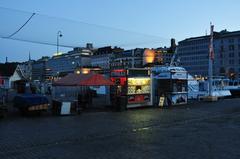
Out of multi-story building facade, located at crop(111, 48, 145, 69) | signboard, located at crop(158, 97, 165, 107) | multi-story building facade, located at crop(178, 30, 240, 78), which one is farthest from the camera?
multi-story building facade, located at crop(178, 30, 240, 78)

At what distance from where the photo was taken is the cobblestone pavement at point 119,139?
34.9ft

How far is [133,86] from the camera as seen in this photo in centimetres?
2750

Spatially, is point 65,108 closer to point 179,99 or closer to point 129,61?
point 179,99

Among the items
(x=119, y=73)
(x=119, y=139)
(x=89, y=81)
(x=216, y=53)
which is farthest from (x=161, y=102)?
(x=216, y=53)

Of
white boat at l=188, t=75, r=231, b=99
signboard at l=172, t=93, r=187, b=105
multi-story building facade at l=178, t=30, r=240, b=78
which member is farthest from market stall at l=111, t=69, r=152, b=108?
multi-story building facade at l=178, t=30, r=240, b=78

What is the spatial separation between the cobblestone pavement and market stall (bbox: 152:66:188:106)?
34.8ft

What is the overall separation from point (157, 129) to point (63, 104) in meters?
7.92

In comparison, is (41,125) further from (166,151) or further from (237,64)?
(237,64)

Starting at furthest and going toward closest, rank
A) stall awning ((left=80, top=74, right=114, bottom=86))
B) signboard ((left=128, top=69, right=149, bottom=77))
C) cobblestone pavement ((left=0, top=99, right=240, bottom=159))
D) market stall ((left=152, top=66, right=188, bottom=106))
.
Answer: market stall ((left=152, top=66, right=188, bottom=106))
signboard ((left=128, top=69, right=149, bottom=77))
stall awning ((left=80, top=74, right=114, bottom=86))
cobblestone pavement ((left=0, top=99, right=240, bottom=159))

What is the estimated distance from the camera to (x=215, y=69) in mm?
175000

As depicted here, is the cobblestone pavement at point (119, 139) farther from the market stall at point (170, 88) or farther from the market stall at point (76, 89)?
the market stall at point (170, 88)

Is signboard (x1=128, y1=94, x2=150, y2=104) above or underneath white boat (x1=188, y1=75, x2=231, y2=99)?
underneath

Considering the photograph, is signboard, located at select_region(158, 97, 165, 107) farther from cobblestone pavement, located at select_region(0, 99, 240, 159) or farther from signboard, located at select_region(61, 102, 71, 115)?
cobblestone pavement, located at select_region(0, 99, 240, 159)

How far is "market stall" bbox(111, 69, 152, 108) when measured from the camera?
88.4 ft
